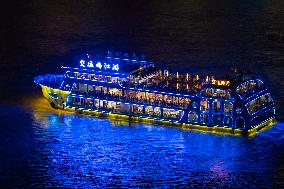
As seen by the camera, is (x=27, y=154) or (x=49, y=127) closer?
(x=27, y=154)

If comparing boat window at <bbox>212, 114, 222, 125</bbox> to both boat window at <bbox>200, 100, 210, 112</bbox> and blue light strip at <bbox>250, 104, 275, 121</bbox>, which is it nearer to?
boat window at <bbox>200, 100, 210, 112</bbox>

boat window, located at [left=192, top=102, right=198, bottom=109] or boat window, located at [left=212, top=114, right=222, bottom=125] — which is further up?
boat window, located at [left=192, top=102, right=198, bottom=109]

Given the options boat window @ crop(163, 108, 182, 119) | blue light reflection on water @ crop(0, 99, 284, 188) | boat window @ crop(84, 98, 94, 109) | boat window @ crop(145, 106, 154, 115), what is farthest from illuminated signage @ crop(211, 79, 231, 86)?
boat window @ crop(84, 98, 94, 109)

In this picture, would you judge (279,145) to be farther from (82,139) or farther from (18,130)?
(18,130)

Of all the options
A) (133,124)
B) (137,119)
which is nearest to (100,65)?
(137,119)

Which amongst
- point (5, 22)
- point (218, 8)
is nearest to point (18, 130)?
point (5, 22)

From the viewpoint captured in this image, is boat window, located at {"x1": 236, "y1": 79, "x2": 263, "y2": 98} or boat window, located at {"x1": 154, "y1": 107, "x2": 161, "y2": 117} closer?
boat window, located at {"x1": 236, "y1": 79, "x2": 263, "y2": 98}

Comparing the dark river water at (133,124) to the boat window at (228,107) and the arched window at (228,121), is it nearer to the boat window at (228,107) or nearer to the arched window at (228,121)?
the arched window at (228,121)
